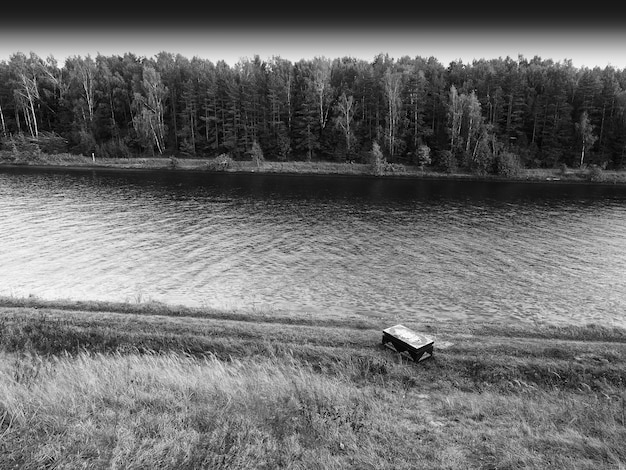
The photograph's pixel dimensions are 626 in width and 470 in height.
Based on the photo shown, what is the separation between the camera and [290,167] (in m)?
86.5

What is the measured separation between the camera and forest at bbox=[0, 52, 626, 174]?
80.0 metres

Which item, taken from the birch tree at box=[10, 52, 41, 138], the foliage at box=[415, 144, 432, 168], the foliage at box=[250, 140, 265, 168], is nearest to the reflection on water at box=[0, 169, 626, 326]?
the foliage at box=[415, 144, 432, 168]

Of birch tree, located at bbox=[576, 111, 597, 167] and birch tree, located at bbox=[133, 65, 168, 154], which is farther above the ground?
birch tree, located at bbox=[133, 65, 168, 154]

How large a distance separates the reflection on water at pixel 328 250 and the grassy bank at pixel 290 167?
47.3ft

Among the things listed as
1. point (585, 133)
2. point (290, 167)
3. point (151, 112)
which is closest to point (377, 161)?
point (290, 167)

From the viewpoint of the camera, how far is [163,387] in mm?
11117

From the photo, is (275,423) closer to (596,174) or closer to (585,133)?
(596,174)

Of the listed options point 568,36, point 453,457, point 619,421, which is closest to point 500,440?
point 453,457

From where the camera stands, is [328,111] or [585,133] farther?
[328,111]

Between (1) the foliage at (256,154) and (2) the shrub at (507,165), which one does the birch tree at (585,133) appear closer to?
(2) the shrub at (507,165)

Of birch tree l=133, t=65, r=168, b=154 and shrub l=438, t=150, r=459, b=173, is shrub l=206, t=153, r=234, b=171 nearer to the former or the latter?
birch tree l=133, t=65, r=168, b=154

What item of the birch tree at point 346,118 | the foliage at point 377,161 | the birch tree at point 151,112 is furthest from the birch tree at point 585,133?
the birch tree at point 151,112

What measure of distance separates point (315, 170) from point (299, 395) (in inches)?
2990

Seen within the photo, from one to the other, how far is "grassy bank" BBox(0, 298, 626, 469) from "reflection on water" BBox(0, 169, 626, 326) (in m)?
5.35
